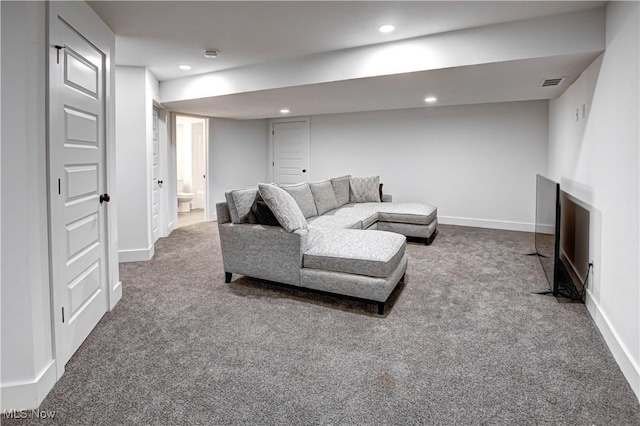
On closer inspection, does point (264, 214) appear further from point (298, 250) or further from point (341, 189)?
point (341, 189)

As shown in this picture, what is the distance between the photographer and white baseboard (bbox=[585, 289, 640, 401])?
1.84 m

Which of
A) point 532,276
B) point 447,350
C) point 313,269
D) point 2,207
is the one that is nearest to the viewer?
point 2,207

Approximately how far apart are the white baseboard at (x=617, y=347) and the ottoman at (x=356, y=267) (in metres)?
1.37

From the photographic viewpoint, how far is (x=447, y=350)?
2.23 meters

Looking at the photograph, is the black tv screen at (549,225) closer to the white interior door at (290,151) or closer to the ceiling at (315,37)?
the ceiling at (315,37)

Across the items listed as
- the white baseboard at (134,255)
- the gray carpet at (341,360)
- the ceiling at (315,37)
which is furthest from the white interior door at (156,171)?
the gray carpet at (341,360)

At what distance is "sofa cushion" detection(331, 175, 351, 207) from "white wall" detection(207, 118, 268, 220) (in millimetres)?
2469

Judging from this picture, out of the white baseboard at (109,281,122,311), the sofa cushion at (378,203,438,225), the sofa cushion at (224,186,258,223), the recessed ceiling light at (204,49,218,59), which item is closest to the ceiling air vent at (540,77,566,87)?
the sofa cushion at (378,203,438,225)

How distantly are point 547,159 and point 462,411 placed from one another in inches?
203

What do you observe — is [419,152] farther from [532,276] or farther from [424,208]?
[532,276]

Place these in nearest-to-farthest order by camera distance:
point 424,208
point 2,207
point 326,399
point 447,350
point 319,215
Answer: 1. point 2,207
2. point 326,399
3. point 447,350
4. point 319,215
5. point 424,208

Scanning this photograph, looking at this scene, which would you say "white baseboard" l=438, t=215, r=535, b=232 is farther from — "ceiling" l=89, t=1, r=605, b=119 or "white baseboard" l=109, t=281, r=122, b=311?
"white baseboard" l=109, t=281, r=122, b=311

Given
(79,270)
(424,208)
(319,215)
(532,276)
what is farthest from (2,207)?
(424,208)

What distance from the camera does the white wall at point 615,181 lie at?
200 centimetres
